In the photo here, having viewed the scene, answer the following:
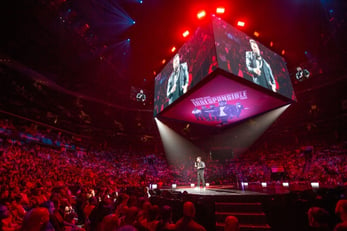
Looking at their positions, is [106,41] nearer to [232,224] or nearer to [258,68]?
[258,68]

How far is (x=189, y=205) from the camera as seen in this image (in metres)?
2.52

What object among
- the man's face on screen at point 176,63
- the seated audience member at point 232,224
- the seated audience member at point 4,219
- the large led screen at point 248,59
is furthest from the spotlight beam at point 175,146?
the seated audience member at point 232,224

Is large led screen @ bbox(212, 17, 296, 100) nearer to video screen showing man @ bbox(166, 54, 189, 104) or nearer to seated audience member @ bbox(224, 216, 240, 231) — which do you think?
video screen showing man @ bbox(166, 54, 189, 104)

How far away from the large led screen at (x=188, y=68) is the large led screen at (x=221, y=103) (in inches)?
18.3

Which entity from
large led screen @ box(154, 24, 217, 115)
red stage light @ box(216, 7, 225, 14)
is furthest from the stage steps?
red stage light @ box(216, 7, 225, 14)

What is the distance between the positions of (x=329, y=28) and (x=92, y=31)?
1604 cm

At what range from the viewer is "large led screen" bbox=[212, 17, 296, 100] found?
6466 millimetres

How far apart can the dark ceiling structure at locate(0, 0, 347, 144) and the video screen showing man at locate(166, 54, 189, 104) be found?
5.73 feet

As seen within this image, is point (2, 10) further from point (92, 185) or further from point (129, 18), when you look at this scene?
point (92, 185)

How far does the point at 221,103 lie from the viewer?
9.49 metres

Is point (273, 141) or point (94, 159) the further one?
point (273, 141)

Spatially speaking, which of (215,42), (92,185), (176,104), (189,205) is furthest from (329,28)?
(92,185)

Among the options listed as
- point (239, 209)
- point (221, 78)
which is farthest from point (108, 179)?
point (221, 78)

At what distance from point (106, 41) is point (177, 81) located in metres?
8.04
